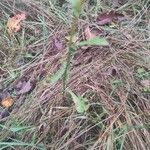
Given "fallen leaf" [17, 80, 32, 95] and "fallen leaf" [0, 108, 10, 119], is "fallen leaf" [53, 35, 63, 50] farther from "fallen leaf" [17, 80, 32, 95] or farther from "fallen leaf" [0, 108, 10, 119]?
"fallen leaf" [0, 108, 10, 119]

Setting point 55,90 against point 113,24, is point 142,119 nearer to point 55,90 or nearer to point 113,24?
point 55,90

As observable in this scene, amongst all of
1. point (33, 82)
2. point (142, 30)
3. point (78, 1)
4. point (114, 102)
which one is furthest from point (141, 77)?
point (78, 1)

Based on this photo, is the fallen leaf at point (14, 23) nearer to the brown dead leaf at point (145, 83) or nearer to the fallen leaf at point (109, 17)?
the fallen leaf at point (109, 17)

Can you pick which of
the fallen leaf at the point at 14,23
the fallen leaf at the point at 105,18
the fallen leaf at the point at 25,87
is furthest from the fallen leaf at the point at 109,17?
the fallen leaf at the point at 25,87

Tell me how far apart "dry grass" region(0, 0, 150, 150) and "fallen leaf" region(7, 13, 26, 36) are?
34 millimetres

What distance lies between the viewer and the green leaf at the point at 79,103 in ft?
5.36

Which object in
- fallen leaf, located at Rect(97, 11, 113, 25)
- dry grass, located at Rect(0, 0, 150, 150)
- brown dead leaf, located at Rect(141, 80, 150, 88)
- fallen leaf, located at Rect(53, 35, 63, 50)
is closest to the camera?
dry grass, located at Rect(0, 0, 150, 150)

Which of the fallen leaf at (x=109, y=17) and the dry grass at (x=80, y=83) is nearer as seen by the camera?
the dry grass at (x=80, y=83)

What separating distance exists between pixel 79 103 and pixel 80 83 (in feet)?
0.52

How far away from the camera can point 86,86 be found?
5.80 feet

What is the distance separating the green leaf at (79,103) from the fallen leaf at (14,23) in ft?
2.08

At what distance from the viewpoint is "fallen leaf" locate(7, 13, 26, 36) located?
7.02 feet

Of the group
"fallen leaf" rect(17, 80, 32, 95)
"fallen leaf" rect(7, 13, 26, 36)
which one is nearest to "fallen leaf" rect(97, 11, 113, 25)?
"fallen leaf" rect(7, 13, 26, 36)

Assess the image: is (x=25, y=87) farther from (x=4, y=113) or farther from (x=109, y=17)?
(x=109, y=17)
